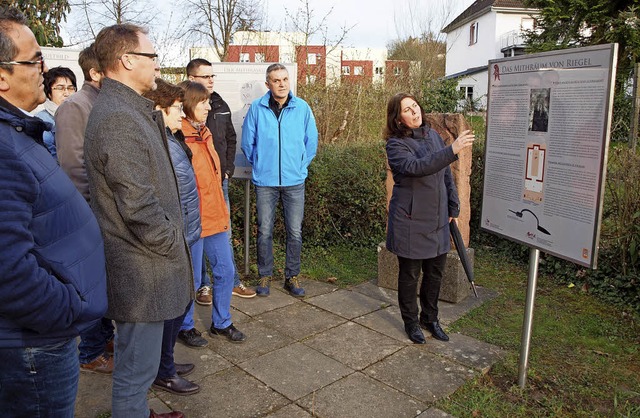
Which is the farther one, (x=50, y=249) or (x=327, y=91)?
(x=327, y=91)

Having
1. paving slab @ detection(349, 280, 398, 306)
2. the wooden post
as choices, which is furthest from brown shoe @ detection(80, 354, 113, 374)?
the wooden post

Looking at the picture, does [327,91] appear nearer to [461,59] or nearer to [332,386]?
[332,386]

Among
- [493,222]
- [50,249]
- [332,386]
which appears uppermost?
[50,249]

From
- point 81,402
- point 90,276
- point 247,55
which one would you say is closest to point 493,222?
point 90,276

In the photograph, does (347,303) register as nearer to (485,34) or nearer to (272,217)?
(272,217)

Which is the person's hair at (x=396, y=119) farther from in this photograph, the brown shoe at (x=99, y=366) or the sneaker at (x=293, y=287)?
the brown shoe at (x=99, y=366)

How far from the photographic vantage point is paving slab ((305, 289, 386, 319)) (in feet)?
A: 15.7

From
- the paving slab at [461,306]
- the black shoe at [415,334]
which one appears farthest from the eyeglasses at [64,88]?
the paving slab at [461,306]

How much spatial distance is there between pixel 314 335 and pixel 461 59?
140 feet

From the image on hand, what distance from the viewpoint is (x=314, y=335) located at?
13.9 ft

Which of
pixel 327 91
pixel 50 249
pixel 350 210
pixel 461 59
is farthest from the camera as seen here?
pixel 461 59

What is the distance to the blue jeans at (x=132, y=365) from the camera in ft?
7.93

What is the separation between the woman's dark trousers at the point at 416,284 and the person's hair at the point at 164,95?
204cm

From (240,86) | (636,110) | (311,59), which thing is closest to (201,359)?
(240,86)
